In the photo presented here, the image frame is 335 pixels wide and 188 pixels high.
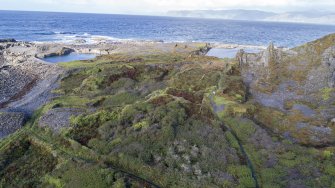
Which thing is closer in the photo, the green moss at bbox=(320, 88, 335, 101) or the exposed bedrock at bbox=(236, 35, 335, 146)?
the exposed bedrock at bbox=(236, 35, 335, 146)

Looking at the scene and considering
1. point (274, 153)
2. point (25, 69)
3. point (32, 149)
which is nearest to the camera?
point (274, 153)

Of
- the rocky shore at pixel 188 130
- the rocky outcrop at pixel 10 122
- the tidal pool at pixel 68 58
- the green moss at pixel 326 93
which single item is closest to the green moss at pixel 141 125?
the rocky shore at pixel 188 130

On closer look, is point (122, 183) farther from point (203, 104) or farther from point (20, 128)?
point (20, 128)

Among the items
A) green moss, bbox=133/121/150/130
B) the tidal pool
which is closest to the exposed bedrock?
green moss, bbox=133/121/150/130

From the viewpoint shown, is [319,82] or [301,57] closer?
[319,82]

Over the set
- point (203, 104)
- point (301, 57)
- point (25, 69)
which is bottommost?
→ point (25, 69)

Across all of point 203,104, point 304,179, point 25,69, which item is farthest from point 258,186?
point 25,69

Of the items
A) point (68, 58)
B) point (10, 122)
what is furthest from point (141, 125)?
→ point (68, 58)

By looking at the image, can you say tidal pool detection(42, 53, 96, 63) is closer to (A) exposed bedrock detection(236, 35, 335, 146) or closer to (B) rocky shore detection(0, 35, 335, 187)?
(B) rocky shore detection(0, 35, 335, 187)

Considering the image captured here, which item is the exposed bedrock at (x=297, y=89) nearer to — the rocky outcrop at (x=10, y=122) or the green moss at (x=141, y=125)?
the green moss at (x=141, y=125)
